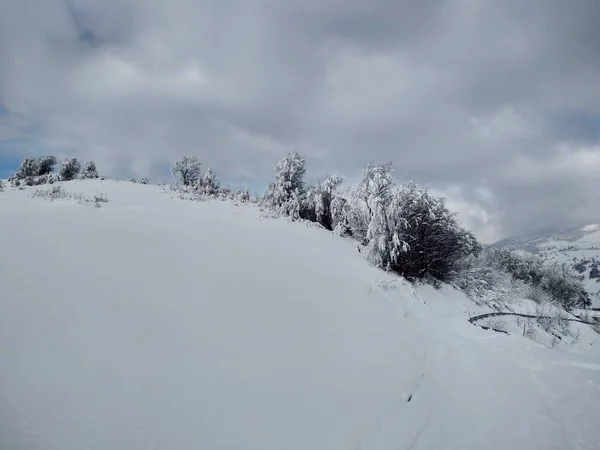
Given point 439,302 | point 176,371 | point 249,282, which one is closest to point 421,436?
point 176,371

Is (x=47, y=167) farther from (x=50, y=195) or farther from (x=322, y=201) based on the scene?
(x=322, y=201)

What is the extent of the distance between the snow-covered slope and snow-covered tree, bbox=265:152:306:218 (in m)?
A: 16.6

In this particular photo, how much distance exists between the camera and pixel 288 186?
30.0 m

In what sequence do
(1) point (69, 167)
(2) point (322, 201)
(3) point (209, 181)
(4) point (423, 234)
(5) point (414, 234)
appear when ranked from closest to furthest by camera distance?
(5) point (414, 234) < (4) point (423, 234) < (2) point (322, 201) < (3) point (209, 181) < (1) point (69, 167)

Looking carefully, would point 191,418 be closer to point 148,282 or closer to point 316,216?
point 148,282

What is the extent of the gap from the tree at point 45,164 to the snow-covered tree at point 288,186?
39763mm

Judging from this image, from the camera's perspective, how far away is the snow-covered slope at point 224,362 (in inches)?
152

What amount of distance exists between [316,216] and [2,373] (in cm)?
2543

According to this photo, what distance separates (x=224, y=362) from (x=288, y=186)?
998 inches

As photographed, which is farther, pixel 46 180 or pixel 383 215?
pixel 46 180

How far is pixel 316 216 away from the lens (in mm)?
28391

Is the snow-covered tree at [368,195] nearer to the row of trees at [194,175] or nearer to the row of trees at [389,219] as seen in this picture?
the row of trees at [389,219]

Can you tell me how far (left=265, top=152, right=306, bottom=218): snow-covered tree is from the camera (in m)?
28.2

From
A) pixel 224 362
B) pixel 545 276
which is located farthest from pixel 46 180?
pixel 545 276
